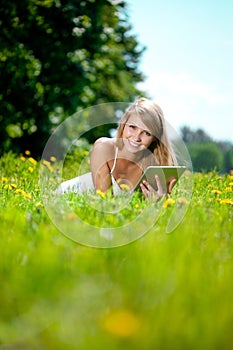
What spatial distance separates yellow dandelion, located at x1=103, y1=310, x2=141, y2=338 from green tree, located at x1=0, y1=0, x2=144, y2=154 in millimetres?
6253

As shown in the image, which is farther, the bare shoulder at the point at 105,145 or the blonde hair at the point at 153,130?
the bare shoulder at the point at 105,145

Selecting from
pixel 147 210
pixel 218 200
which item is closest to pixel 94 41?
pixel 218 200

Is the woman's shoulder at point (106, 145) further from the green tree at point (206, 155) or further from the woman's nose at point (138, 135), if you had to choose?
the green tree at point (206, 155)

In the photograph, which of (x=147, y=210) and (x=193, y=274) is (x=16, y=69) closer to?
(x=147, y=210)

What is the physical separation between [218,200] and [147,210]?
96cm

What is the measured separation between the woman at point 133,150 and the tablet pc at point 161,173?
0.05m

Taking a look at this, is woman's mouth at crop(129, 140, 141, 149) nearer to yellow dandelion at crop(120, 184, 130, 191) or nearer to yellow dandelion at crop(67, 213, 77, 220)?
yellow dandelion at crop(120, 184, 130, 191)

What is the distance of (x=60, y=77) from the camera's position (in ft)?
26.5

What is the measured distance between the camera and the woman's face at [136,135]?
385 cm

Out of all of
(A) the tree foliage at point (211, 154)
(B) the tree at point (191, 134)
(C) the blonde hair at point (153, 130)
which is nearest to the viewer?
(C) the blonde hair at point (153, 130)

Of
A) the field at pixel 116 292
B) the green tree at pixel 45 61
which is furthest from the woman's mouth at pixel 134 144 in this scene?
the green tree at pixel 45 61

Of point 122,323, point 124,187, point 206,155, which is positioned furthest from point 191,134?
point 122,323

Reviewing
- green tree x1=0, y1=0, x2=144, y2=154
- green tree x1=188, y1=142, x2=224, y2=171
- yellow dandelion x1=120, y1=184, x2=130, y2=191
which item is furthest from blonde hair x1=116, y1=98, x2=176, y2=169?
green tree x1=188, y1=142, x2=224, y2=171

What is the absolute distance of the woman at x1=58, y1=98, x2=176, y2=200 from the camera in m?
3.83
